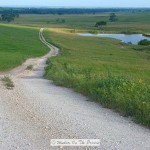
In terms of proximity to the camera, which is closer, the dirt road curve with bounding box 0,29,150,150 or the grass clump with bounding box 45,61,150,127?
the dirt road curve with bounding box 0,29,150,150

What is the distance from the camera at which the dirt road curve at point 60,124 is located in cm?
990

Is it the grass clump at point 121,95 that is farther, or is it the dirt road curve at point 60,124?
the grass clump at point 121,95

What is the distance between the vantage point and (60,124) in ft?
38.1

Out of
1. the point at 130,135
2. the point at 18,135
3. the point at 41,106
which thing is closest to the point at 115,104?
the point at 41,106

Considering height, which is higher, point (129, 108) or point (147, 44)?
point (129, 108)

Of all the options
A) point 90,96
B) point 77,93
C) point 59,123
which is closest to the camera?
point 59,123

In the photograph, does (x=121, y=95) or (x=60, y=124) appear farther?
(x=121, y=95)

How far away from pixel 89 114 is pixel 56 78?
977cm

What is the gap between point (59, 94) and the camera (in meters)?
17.7

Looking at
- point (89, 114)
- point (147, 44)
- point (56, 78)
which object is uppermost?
point (89, 114)

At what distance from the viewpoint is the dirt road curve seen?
9895mm

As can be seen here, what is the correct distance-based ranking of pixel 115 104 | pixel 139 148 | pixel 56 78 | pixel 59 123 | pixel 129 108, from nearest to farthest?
pixel 139 148, pixel 59 123, pixel 129 108, pixel 115 104, pixel 56 78

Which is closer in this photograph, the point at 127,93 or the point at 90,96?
the point at 127,93

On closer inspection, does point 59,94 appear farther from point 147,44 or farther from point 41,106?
point 147,44
